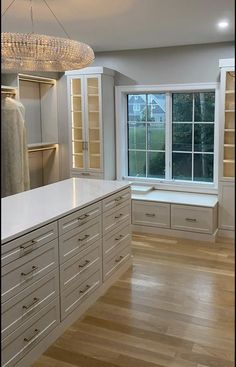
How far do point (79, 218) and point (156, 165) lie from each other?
3030 mm

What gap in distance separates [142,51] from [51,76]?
1.45 meters

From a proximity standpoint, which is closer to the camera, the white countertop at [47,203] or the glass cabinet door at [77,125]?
the white countertop at [47,203]

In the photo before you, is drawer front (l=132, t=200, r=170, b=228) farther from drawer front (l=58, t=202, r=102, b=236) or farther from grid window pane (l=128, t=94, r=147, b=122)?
drawer front (l=58, t=202, r=102, b=236)

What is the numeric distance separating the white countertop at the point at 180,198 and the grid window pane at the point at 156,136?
2.29ft

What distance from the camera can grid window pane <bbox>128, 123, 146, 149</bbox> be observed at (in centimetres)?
579

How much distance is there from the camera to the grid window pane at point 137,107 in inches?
225

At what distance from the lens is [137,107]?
577cm

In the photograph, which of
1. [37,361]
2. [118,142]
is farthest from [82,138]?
[37,361]

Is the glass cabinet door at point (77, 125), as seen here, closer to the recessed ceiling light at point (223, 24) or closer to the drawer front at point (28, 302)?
the recessed ceiling light at point (223, 24)

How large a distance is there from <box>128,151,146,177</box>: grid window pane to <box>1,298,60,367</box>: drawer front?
3.45 meters

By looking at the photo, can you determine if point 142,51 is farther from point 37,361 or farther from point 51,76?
point 37,361

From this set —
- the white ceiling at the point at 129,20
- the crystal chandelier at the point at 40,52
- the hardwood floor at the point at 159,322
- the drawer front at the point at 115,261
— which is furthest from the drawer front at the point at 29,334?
the white ceiling at the point at 129,20

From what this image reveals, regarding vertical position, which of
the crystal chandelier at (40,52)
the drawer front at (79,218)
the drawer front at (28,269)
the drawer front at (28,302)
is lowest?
the drawer front at (28,302)

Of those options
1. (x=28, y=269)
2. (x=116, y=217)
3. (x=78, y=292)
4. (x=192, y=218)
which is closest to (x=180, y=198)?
(x=192, y=218)
